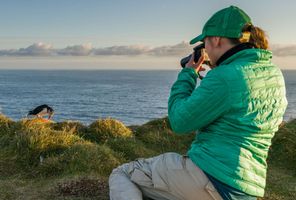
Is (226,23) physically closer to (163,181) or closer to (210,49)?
(210,49)

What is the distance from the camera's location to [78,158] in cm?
827

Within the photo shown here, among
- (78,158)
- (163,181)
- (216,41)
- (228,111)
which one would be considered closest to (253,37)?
(216,41)

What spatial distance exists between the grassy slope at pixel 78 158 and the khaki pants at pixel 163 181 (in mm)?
1492

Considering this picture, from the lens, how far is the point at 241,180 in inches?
179

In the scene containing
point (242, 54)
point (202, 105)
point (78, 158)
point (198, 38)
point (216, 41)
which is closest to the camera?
point (202, 105)

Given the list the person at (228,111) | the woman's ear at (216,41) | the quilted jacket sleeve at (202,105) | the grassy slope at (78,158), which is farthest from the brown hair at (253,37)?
the grassy slope at (78,158)

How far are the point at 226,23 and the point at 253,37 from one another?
0.31 m

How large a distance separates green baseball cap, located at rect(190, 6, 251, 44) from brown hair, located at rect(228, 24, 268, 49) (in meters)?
0.05

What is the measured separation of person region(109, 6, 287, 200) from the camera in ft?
14.3

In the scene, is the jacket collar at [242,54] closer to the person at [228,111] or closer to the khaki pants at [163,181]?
the person at [228,111]

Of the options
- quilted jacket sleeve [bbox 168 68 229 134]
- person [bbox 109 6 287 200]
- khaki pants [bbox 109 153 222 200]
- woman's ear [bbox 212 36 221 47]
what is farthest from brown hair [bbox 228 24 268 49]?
khaki pants [bbox 109 153 222 200]

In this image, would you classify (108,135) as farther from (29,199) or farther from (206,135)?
(206,135)

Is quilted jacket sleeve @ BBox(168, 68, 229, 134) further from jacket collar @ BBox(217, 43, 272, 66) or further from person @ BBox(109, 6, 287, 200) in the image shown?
jacket collar @ BBox(217, 43, 272, 66)

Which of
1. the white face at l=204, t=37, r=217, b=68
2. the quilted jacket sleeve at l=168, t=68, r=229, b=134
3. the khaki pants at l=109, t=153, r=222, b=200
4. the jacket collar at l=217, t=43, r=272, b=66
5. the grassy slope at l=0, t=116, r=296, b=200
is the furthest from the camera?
the grassy slope at l=0, t=116, r=296, b=200
